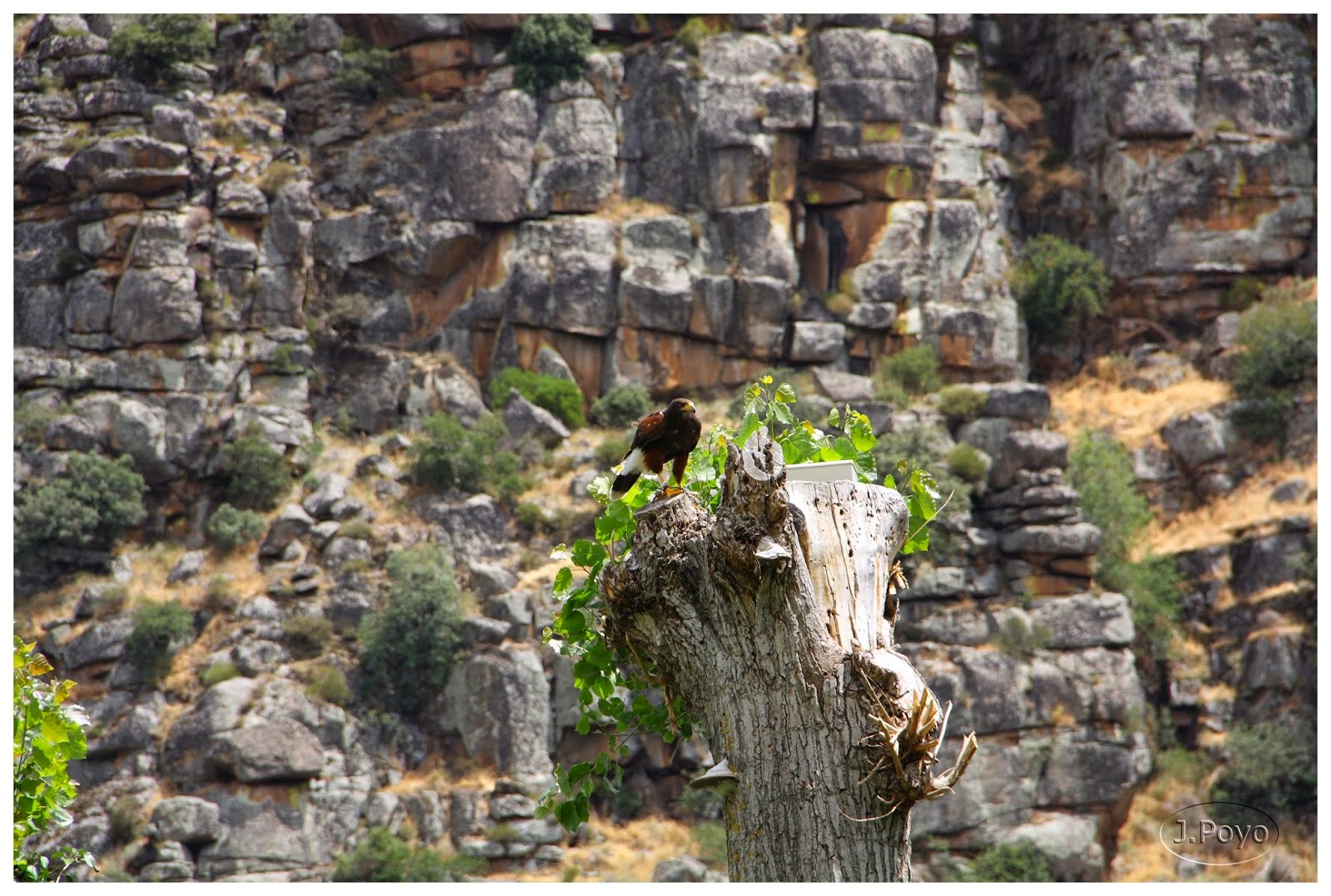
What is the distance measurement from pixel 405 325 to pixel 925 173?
13070 millimetres

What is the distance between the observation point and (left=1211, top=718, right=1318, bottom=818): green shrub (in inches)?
1109

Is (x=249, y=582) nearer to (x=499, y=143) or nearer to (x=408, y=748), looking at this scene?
(x=408, y=748)

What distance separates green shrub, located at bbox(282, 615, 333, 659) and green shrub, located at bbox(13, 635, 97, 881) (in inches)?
896

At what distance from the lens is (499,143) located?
36750 mm

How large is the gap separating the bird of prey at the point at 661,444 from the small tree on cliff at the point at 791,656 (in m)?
0.78

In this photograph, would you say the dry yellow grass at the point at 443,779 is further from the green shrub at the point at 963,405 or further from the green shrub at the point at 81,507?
the green shrub at the point at 963,405

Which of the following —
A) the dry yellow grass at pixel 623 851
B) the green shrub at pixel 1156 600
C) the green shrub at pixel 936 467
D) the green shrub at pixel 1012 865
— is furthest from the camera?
the green shrub at pixel 1156 600

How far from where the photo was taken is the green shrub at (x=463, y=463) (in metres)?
32.4

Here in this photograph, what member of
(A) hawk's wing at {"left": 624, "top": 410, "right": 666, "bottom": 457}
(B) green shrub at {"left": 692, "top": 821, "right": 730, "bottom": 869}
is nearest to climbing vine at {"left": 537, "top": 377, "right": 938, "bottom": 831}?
(A) hawk's wing at {"left": 624, "top": 410, "right": 666, "bottom": 457}

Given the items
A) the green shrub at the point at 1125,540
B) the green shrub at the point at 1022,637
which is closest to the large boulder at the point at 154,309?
the green shrub at the point at 1022,637

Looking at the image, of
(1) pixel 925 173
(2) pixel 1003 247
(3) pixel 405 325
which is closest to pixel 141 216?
(3) pixel 405 325

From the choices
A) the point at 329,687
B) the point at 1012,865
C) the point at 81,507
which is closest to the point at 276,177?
the point at 81,507

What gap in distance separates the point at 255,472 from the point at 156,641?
486 centimetres

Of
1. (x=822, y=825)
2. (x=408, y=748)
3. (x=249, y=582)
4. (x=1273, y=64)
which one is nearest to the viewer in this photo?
(x=822, y=825)
